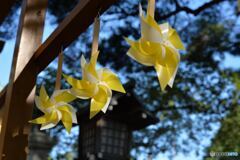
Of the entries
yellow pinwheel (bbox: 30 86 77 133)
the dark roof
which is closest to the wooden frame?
yellow pinwheel (bbox: 30 86 77 133)

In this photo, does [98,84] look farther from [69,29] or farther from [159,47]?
[69,29]

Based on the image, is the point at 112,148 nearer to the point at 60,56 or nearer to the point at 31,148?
the point at 31,148

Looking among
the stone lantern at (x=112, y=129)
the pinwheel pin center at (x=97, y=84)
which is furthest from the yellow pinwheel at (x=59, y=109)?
the stone lantern at (x=112, y=129)

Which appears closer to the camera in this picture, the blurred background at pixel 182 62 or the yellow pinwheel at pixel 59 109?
the yellow pinwheel at pixel 59 109

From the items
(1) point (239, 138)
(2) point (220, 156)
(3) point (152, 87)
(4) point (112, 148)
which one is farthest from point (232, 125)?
(4) point (112, 148)

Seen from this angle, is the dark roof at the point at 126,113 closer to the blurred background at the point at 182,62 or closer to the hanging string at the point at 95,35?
the blurred background at the point at 182,62

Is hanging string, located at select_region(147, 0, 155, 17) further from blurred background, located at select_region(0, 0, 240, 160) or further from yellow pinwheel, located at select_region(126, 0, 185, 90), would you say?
blurred background, located at select_region(0, 0, 240, 160)
